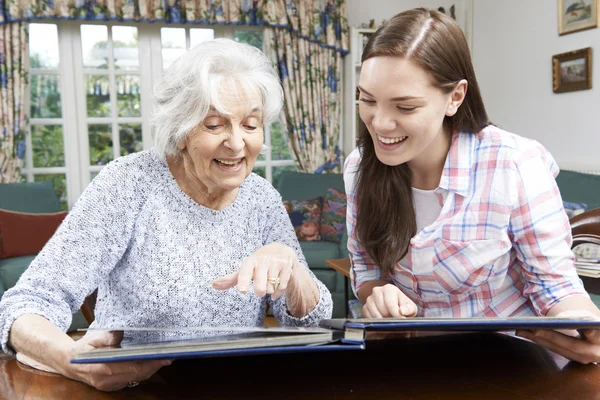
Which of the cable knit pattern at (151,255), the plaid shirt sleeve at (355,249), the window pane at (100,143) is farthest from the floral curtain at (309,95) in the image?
the cable knit pattern at (151,255)

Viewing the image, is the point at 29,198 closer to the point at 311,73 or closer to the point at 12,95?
the point at 12,95

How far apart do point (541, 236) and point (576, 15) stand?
3336mm

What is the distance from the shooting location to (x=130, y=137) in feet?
15.3

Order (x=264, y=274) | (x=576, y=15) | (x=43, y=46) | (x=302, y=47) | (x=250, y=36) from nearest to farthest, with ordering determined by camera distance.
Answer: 1. (x=264, y=274)
2. (x=576, y=15)
3. (x=43, y=46)
4. (x=302, y=47)
5. (x=250, y=36)

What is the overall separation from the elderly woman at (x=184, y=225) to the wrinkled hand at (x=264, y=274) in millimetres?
28

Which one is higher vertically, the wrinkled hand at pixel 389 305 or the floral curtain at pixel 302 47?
the floral curtain at pixel 302 47

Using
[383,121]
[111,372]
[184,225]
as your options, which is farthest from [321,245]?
[111,372]

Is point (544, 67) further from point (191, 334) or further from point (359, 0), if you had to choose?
point (191, 334)

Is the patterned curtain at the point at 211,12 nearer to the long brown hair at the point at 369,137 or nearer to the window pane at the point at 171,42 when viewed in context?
the window pane at the point at 171,42

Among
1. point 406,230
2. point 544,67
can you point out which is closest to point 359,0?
point 544,67

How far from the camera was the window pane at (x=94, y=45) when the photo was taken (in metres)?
4.46

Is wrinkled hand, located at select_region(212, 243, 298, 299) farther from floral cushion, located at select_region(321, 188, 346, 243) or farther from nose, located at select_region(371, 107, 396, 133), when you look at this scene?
floral cushion, located at select_region(321, 188, 346, 243)

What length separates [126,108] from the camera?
15.2 ft

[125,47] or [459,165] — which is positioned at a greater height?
[125,47]
